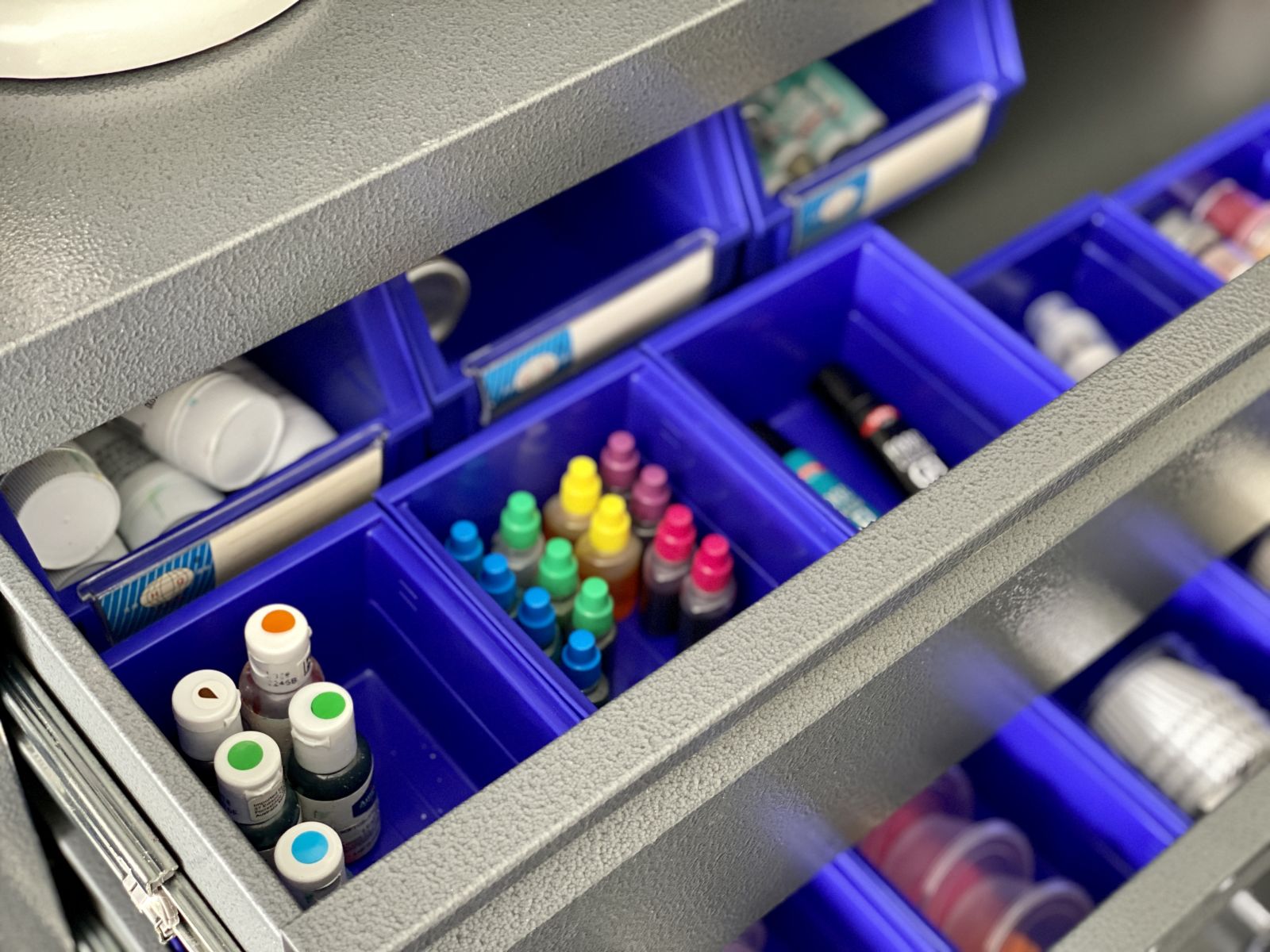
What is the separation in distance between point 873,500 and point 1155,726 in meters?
0.32

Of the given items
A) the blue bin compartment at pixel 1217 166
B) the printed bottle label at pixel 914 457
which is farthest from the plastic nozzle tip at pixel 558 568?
the blue bin compartment at pixel 1217 166

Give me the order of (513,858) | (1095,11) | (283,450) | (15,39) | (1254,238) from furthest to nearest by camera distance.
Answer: (1095,11)
(1254,238)
(283,450)
(15,39)
(513,858)

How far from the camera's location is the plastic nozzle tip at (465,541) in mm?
1124

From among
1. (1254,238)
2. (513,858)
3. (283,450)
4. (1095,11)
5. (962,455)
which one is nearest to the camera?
(513,858)

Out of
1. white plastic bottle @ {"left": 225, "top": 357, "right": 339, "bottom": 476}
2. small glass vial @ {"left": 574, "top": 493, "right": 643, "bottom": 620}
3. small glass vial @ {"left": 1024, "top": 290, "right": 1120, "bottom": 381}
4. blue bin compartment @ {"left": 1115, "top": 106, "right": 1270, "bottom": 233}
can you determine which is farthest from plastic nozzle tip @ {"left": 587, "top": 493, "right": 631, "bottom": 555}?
blue bin compartment @ {"left": 1115, "top": 106, "right": 1270, "bottom": 233}

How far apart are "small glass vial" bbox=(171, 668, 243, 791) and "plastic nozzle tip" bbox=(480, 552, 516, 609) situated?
0.26 meters

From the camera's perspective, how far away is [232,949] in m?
0.72

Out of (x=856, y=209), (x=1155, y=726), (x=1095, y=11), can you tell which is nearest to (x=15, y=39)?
(x=856, y=209)

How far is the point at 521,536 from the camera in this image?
45.6 inches

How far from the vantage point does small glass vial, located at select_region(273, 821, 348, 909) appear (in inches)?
32.9

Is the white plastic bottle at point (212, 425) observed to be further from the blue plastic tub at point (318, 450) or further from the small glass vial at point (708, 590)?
the small glass vial at point (708, 590)

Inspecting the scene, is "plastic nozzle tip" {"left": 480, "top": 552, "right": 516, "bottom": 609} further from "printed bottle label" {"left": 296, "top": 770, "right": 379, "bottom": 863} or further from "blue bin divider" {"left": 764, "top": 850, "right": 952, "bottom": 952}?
"blue bin divider" {"left": 764, "top": 850, "right": 952, "bottom": 952}

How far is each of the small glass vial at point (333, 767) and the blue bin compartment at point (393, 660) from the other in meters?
0.07

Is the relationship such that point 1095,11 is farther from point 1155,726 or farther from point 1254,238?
point 1155,726
